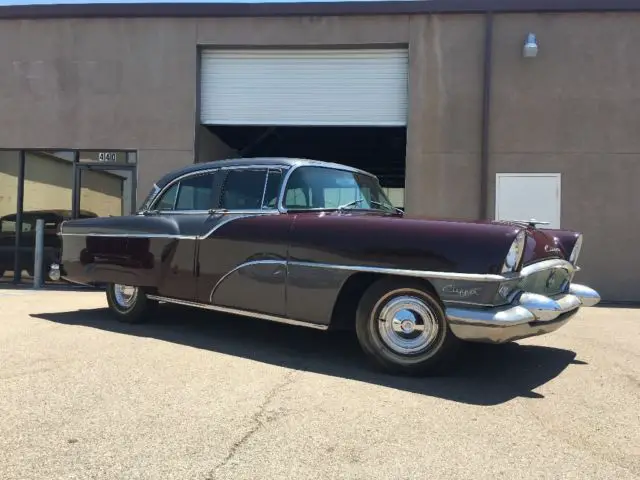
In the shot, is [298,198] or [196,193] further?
[196,193]

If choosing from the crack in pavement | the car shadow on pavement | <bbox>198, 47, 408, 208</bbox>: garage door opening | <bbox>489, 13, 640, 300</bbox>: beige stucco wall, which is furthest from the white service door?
the crack in pavement

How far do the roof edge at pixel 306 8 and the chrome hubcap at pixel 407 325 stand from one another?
6827mm

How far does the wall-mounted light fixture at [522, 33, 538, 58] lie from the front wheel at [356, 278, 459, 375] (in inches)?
257

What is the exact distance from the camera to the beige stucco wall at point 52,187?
10.3 metres

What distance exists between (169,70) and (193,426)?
26.6 ft

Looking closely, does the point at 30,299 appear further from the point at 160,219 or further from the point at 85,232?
the point at 160,219

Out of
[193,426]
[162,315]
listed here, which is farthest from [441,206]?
[193,426]

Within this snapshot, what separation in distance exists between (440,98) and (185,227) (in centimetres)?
565

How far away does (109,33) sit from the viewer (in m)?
10.1

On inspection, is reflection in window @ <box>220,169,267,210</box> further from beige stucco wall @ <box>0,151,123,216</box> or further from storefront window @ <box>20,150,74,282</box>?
storefront window @ <box>20,150,74,282</box>

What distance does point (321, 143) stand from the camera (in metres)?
14.1

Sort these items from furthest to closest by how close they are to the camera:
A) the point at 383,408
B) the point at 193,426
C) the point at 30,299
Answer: the point at 30,299 < the point at 383,408 < the point at 193,426

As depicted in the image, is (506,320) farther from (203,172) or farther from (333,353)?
(203,172)

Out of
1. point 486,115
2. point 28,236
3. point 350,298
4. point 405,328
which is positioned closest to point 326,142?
point 486,115
